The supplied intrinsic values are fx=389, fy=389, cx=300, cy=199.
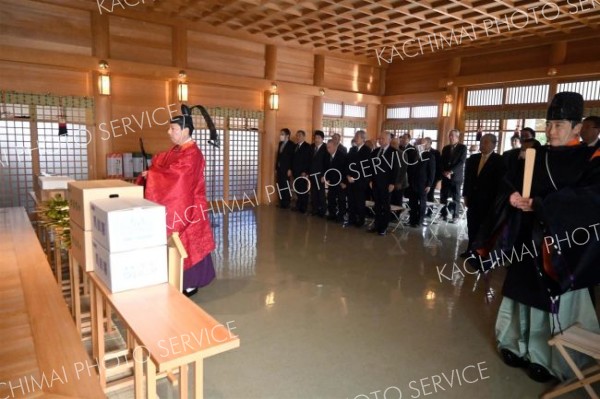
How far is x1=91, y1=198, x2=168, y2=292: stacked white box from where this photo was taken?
191 centimetres

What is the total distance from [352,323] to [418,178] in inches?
192

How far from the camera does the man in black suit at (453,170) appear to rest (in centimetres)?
785

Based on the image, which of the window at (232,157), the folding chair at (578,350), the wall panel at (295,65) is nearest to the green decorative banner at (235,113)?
the window at (232,157)

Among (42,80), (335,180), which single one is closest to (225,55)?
(42,80)

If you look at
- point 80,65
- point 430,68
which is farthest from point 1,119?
point 430,68

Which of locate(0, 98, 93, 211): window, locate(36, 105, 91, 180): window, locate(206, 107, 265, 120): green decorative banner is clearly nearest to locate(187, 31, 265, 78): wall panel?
locate(206, 107, 265, 120): green decorative banner

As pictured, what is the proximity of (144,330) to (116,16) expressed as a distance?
23.7 ft

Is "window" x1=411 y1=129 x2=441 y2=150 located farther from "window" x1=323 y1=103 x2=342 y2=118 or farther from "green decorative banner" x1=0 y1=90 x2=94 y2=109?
"green decorative banner" x1=0 y1=90 x2=94 y2=109

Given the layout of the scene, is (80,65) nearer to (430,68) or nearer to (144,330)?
(144,330)

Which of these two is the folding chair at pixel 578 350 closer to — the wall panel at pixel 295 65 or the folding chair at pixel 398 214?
the folding chair at pixel 398 214

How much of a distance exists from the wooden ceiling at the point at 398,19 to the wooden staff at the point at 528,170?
179 inches

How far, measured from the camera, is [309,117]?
1012 centimetres

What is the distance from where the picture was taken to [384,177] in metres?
7.06

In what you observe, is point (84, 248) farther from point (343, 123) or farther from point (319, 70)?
point (343, 123)
